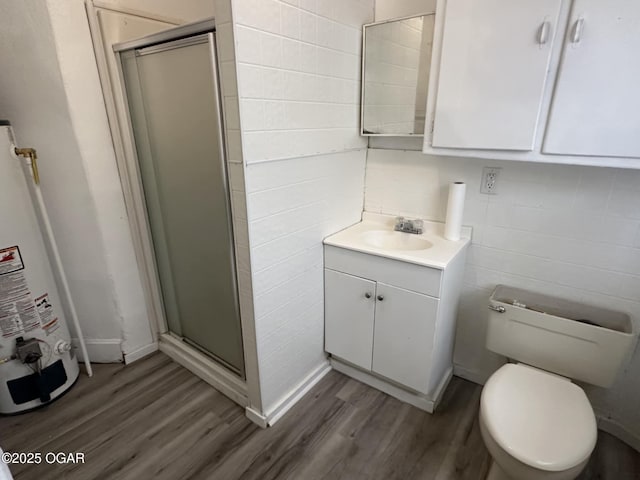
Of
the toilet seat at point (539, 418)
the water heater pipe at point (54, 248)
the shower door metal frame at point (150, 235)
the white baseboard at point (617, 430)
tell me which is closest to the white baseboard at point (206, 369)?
the shower door metal frame at point (150, 235)

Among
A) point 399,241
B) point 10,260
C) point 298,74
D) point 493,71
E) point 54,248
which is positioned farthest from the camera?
point 399,241

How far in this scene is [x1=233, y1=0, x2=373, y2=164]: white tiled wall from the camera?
4.01ft

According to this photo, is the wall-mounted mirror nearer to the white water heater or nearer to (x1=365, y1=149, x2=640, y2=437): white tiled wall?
(x1=365, y1=149, x2=640, y2=437): white tiled wall

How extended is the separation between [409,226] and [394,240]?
0.12m

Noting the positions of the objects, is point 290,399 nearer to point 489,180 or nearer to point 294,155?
point 294,155

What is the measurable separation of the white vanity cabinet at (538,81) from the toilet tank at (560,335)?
649 millimetres

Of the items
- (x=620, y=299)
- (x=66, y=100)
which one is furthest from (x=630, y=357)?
(x=66, y=100)

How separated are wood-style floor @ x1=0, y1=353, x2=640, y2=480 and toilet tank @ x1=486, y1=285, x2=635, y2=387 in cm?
45

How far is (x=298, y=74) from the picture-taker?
1414 mm

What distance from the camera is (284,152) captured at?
56.1 inches

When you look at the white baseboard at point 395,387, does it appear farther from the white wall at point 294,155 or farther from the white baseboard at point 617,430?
the white baseboard at point 617,430

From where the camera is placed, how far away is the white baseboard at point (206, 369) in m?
1.81

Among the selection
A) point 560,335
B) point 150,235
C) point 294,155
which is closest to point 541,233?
point 560,335

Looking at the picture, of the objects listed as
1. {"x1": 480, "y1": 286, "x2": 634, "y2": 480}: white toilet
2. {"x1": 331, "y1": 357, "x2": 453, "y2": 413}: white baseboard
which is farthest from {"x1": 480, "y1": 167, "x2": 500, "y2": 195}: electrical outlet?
{"x1": 331, "y1": 357, "x2": 453, "y2": 413}: white baseboard
